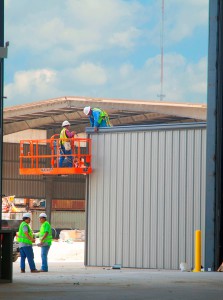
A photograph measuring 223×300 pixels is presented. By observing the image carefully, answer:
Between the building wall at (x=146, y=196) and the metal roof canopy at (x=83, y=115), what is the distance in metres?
18.7

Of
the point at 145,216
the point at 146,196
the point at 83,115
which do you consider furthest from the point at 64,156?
the point at 83,115

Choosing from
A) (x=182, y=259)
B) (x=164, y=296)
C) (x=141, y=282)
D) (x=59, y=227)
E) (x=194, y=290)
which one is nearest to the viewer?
(x=164, y=296)

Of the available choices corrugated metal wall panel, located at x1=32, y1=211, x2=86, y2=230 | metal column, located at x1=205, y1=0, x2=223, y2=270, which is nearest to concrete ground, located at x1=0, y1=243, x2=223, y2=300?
metal column, located at x1=205, y1=0, x2=223, y2=270

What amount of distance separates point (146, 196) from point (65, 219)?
111 ft

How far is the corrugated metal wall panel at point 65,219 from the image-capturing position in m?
58.6

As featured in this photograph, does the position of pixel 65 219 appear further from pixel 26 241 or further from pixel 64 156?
pixel 26 241

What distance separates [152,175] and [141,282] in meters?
12.7

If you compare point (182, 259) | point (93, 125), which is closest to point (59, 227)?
point (93, 125)

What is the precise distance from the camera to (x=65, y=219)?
59656 millimetres

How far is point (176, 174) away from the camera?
25750mm

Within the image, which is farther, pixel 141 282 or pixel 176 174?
pixel 176 174

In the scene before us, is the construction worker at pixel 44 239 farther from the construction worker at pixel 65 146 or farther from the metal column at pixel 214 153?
the construction worker at pixel 65 146

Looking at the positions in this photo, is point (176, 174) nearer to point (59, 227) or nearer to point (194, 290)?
point (194, 290)

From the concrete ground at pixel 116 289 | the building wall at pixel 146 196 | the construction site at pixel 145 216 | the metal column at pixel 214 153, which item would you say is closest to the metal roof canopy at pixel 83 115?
the construction site at pixel 145 216
